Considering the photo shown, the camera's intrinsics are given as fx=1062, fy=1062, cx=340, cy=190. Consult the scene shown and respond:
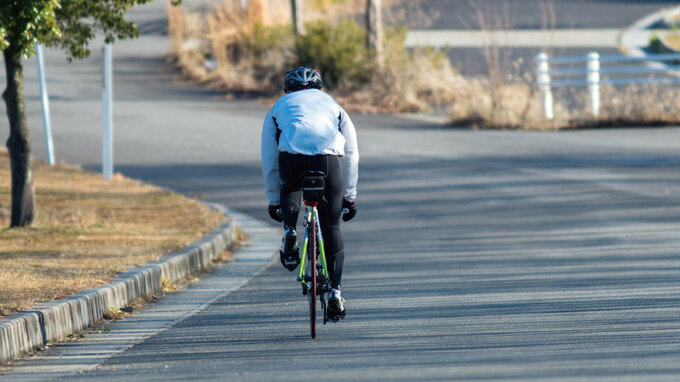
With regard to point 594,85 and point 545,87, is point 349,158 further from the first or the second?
point 594,85

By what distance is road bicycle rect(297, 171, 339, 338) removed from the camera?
712 cm

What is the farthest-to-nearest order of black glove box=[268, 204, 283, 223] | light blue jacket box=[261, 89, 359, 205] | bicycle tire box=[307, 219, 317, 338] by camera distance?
black glove box=[268, 204, 283, 223] < light blue jacket box=[261, 89, 359, 205] < bicycle tire box=[307, 219, 317, 338]

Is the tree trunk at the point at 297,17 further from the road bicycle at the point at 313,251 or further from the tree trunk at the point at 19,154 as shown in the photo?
the road bicycle at the point at 313,251

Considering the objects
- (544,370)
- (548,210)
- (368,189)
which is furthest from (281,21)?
(544,370)

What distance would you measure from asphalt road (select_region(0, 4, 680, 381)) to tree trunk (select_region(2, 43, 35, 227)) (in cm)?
332

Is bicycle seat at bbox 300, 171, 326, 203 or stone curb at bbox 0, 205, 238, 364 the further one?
bicycle seat at bbox 300, 171, 326, 203

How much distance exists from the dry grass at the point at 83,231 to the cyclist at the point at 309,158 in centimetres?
194

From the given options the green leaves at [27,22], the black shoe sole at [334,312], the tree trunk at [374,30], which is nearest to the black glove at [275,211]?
the black shoe sole at [334,312]

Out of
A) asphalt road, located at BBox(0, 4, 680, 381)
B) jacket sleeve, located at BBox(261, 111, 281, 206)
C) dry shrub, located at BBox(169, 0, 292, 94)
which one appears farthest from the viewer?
dry shrub, located at BBox(169, 0, 292, 94)

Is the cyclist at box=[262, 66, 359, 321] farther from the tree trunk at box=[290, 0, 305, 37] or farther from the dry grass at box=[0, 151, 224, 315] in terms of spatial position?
the tree trunk at box=[290, 0, 305, 37]

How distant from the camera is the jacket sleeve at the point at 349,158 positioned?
7.41m

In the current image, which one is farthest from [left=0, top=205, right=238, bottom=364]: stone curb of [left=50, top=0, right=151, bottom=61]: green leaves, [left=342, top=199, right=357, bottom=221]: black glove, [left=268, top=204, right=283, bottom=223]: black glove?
[left=50, top=0, right=151, bottom=61]: green leaves

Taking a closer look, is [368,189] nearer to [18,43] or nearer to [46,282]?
[18,43]

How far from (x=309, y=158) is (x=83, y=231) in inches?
218
